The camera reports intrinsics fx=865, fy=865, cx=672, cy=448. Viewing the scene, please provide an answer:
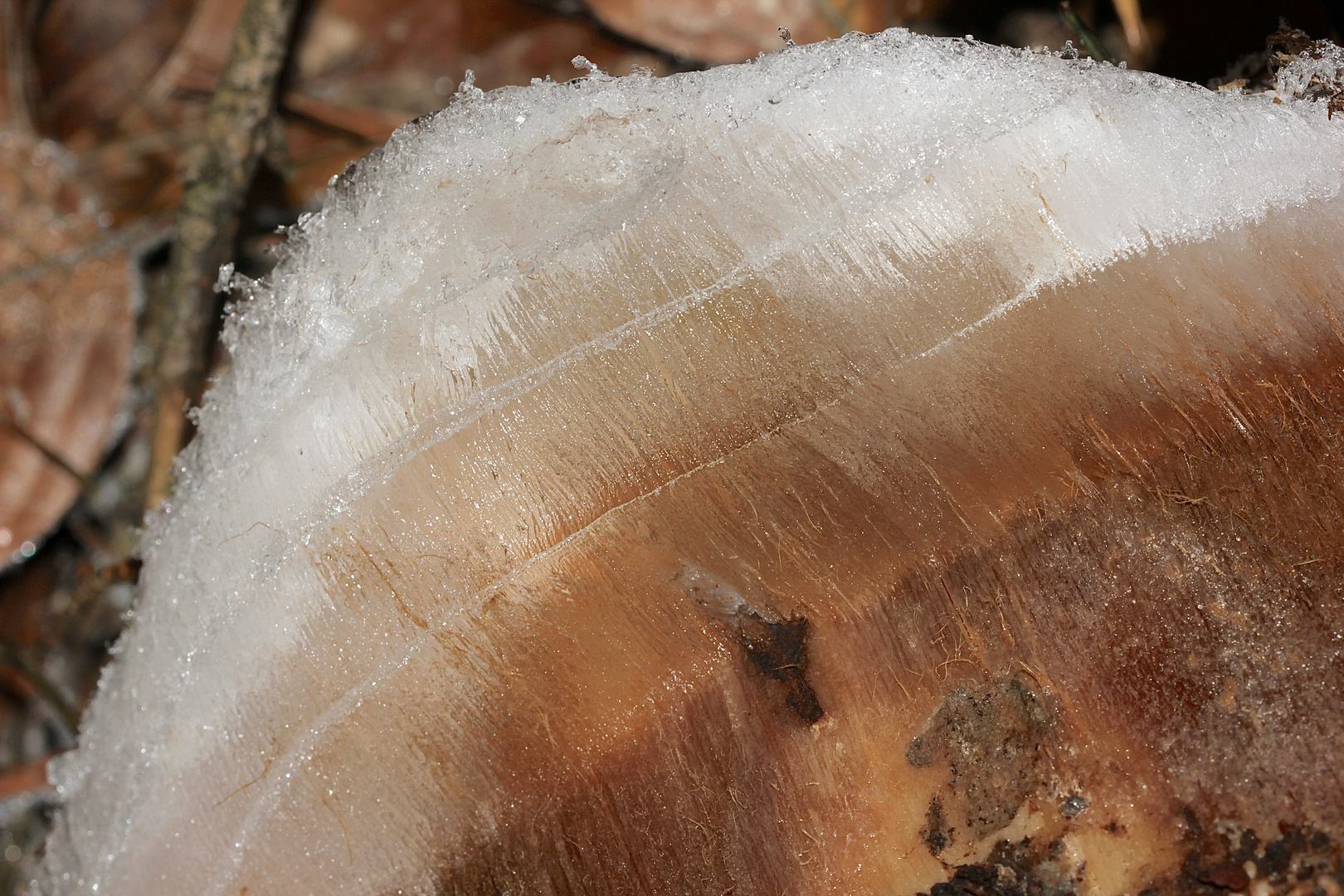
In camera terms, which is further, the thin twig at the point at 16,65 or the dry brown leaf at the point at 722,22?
the thin twig at the point at 16,65

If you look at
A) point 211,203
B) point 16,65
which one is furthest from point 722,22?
point 16,65

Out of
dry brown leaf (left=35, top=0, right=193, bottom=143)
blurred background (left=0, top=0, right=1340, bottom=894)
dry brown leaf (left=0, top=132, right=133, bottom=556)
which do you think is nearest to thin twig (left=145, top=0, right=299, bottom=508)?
blurred background (left=0, top=0, right=1340, bottom=894)

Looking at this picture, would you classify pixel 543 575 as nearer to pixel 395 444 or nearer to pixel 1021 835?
pixel 395 444

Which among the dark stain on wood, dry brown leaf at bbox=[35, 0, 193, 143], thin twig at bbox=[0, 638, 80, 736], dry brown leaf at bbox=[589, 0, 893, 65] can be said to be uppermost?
dry brown leaf at bbox=[35, 0, 193, 143]

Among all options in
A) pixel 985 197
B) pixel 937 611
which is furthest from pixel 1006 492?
pixel 985 197

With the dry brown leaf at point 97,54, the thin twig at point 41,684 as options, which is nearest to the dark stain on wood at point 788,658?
the thin twig at point 41,684

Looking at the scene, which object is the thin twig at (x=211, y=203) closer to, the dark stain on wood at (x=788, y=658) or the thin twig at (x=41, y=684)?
the thin twig at (x=41, y=684)

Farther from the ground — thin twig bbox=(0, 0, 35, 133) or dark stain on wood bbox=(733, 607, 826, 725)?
thin twig bbox=(0, 0, 35, 133)

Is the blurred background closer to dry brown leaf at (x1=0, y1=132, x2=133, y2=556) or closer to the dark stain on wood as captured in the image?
dry brown leaf at (x1=0, y1=132, x2=133, y2=556)
